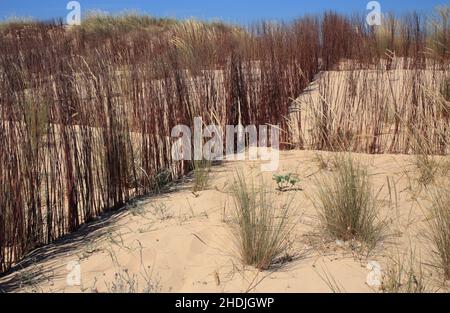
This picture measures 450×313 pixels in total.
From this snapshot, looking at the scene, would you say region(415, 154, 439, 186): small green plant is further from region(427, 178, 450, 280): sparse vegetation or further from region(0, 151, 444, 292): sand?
region(427, 178, 450, 280): sparse vegetation

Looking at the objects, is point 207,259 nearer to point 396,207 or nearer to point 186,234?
point 186,234

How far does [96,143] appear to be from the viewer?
9.48 feet

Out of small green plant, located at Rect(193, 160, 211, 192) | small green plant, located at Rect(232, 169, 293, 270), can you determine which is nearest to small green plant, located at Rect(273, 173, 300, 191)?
small green plant, located at Rect(193, 160, 211, 192)

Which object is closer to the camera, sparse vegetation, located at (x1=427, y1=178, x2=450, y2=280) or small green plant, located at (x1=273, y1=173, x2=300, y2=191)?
sparse vegetation, located at (x1=427, y1=178, x2=450, y2=280)

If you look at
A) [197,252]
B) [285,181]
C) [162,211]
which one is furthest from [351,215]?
[162,211]

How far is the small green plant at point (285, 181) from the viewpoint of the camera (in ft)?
9.70

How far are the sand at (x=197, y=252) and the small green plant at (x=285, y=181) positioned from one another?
62 mm

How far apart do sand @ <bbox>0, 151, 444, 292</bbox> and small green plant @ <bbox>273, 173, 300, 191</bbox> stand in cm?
6

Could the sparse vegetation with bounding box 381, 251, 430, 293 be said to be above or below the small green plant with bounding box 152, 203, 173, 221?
below

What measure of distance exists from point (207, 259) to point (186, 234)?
0.28 metres

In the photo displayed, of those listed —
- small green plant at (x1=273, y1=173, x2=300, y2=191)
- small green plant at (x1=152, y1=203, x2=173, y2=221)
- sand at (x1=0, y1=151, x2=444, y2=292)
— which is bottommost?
sand at (x1=0, y1=151, x2=444, y2=292)

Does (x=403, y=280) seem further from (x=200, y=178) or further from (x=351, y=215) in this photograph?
(x=200, y=178)

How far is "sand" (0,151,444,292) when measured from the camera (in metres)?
2.02

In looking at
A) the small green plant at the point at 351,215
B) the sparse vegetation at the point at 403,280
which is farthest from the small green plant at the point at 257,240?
the sparse vegetation at the point at 403,280
